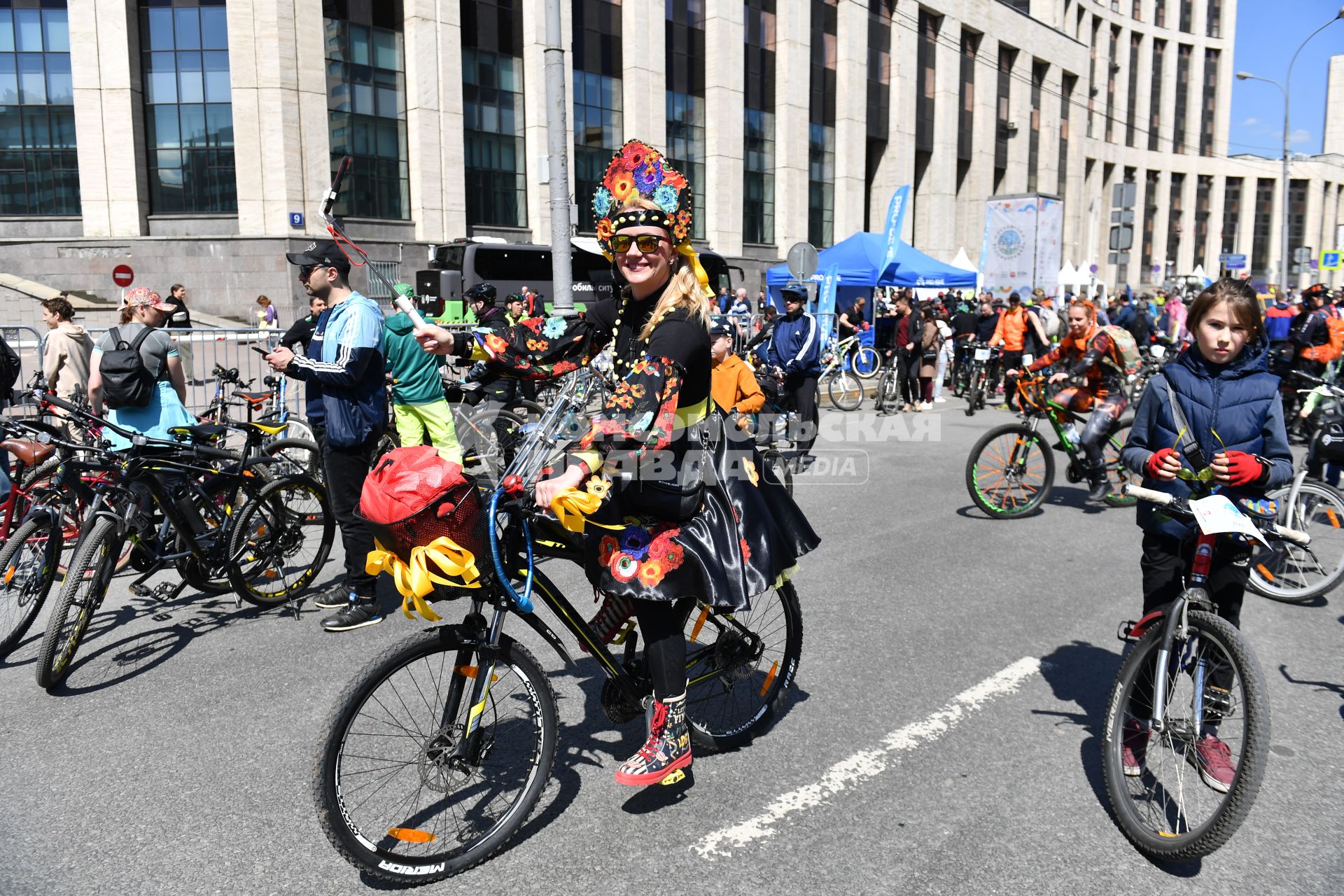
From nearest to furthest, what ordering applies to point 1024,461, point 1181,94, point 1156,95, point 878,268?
point 1024,461 < point 878,268 < point 1156,95 < point 1181,94

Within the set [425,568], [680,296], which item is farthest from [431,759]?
[680,296]

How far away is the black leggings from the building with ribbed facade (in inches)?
354

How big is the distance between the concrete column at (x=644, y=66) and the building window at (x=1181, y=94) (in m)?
63.3

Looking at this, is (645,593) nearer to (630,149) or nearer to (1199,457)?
(630,149)

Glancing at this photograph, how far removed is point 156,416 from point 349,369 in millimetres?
1669

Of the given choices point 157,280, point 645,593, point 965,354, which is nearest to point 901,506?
point 645,593

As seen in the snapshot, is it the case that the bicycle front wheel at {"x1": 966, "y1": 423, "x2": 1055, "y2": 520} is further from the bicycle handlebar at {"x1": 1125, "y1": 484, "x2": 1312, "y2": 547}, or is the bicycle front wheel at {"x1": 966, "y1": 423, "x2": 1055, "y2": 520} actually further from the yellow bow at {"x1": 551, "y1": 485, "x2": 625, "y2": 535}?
the yellow bow at {"x1": 551, "y1": 485, "x2": 625, "y2": 535}

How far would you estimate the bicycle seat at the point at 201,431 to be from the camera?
17.4 ft

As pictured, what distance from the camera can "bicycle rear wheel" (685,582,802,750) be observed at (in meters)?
3.78

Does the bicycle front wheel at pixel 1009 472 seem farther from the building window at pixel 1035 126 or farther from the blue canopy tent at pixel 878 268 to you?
the building window at pixel 1035 126

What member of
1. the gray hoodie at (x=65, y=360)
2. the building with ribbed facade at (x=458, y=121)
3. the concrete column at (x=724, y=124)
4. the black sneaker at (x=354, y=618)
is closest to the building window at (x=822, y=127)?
the building with ribbed facade at (x=458, y=121)

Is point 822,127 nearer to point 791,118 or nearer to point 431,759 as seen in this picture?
point 791,118

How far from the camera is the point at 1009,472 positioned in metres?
8.06

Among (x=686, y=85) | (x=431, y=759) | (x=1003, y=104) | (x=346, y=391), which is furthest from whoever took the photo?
(x=1003, y=104)
